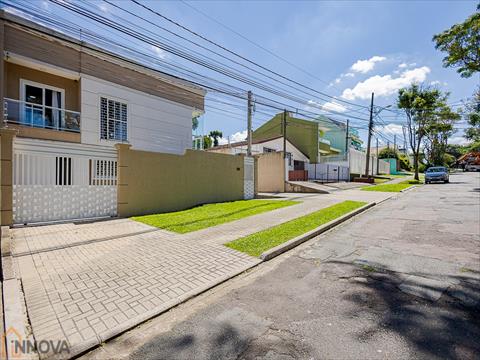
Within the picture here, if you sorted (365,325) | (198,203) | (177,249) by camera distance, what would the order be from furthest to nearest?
(198,203) < (177,249) < (365,325)

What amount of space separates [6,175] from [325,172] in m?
28.6

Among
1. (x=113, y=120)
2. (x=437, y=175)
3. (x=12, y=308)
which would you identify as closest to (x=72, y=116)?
(x=113, y=120)

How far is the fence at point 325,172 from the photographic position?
98.3ft

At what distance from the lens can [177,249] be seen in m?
5.48

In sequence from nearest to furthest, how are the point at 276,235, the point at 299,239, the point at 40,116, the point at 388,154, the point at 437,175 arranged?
the point at 299,239
the point at 276,235
the point at 40,116
the point at 437,175
the point at 388,154

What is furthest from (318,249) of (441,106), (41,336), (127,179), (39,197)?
(441,106)

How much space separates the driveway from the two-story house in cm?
673

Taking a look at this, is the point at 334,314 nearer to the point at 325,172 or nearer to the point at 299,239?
the point at 299,239

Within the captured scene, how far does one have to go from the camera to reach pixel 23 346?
243 centimetres

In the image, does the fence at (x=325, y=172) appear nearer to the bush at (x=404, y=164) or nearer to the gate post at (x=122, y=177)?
the gate post at (x=122, y=177)

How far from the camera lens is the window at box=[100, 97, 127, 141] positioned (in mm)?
12300

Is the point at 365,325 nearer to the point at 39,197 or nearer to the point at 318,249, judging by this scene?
the point at 318,249

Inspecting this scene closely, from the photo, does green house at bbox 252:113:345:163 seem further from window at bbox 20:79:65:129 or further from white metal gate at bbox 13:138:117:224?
white metal gate at bbox 13:138:117:224

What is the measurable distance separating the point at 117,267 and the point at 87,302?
1185 mm
